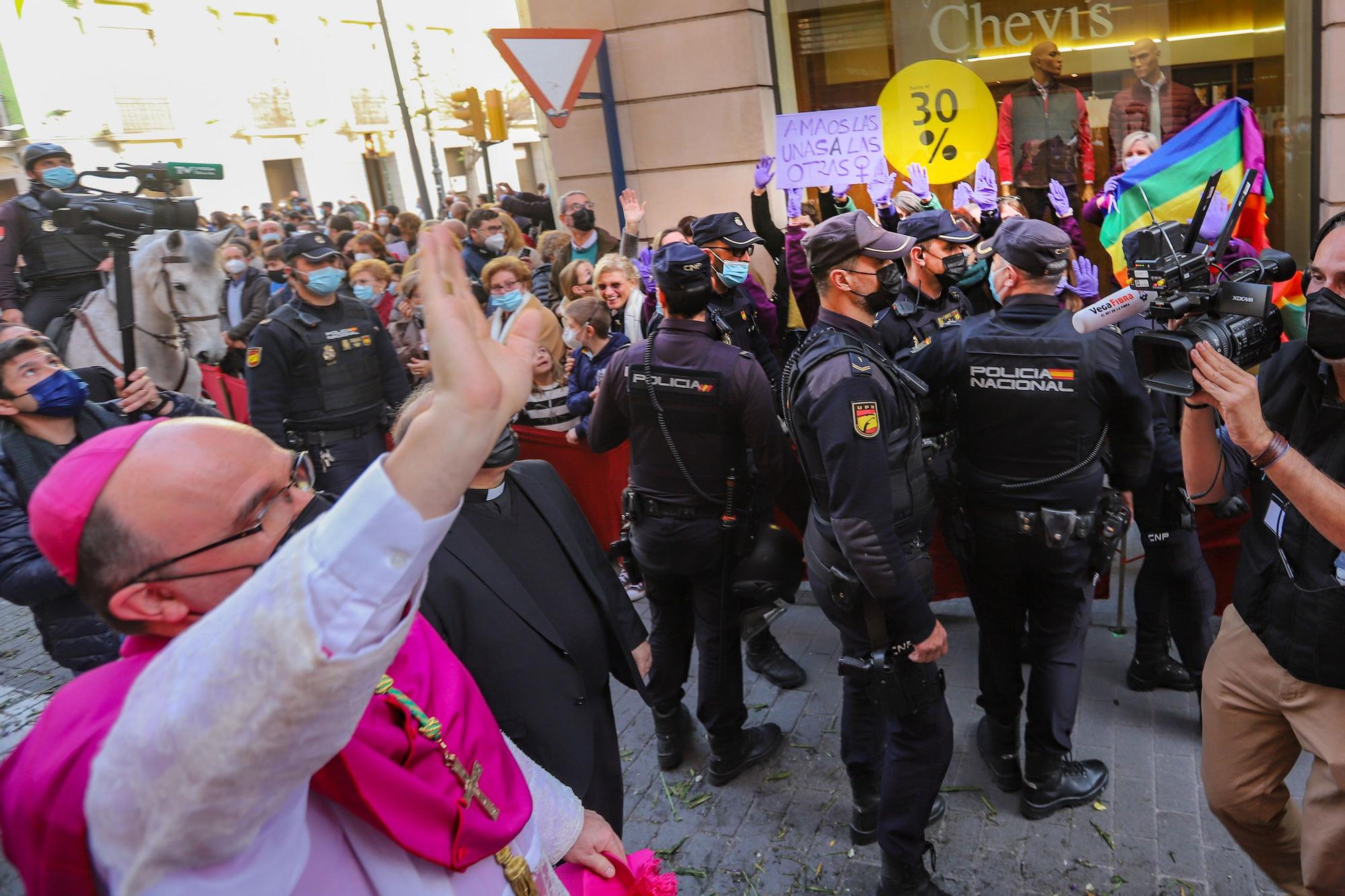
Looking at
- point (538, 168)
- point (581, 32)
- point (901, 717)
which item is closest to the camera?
point (901, 717)

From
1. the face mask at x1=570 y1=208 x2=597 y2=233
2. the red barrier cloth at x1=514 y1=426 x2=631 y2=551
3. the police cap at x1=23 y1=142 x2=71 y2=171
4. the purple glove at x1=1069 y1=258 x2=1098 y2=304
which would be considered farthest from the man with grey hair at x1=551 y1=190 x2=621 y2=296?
the purple glove at x1=1069 y1=258 x2=1098 y2=304

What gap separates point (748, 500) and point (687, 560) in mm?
364

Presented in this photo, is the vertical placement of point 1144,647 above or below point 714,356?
below

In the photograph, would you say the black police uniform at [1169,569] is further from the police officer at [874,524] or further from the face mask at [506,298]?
the face mask at [506,298]

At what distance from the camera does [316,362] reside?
18.2 feet

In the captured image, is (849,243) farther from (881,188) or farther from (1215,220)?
(881,188)

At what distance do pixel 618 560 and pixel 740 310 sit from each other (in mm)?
1957

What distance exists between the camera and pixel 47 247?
21.0 ft

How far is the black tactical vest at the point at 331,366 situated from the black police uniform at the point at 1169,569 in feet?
14.0

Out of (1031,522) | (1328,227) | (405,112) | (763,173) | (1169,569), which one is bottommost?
(1169,569)

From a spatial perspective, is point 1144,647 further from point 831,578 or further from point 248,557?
point 248,557

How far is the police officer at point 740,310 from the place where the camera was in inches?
185

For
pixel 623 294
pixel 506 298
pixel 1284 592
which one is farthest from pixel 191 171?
pixel 1284 592

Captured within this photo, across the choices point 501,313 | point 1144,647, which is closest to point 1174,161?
point 1144,647
